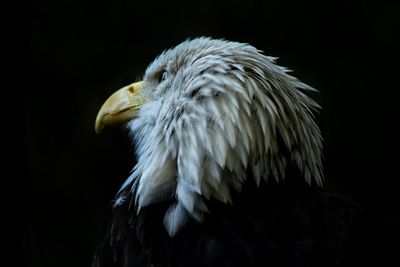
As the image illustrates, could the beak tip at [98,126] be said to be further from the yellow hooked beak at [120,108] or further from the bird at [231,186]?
the bird at [231,186]

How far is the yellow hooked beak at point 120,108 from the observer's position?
2.27m

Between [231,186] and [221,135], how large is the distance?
0.14 m

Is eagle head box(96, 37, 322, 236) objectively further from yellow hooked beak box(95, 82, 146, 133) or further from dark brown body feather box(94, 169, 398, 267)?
yellow hooked beak box(95, 82, 146, 133)

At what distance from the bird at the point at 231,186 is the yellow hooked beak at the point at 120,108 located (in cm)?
23

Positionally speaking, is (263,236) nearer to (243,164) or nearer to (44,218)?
(243,164)

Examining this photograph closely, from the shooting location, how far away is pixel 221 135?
6.20 ft

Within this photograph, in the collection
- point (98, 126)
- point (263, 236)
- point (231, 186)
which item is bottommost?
point (263, 236)

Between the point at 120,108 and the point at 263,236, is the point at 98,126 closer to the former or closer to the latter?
the point at 120,108

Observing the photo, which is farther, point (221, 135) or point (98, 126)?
point (98, 126)

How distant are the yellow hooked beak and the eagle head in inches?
6.8

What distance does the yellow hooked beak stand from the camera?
227cm

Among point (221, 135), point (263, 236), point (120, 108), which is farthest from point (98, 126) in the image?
point (263, 236)

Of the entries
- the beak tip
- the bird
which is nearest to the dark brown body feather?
the bird

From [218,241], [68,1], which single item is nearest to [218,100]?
[218,241]
